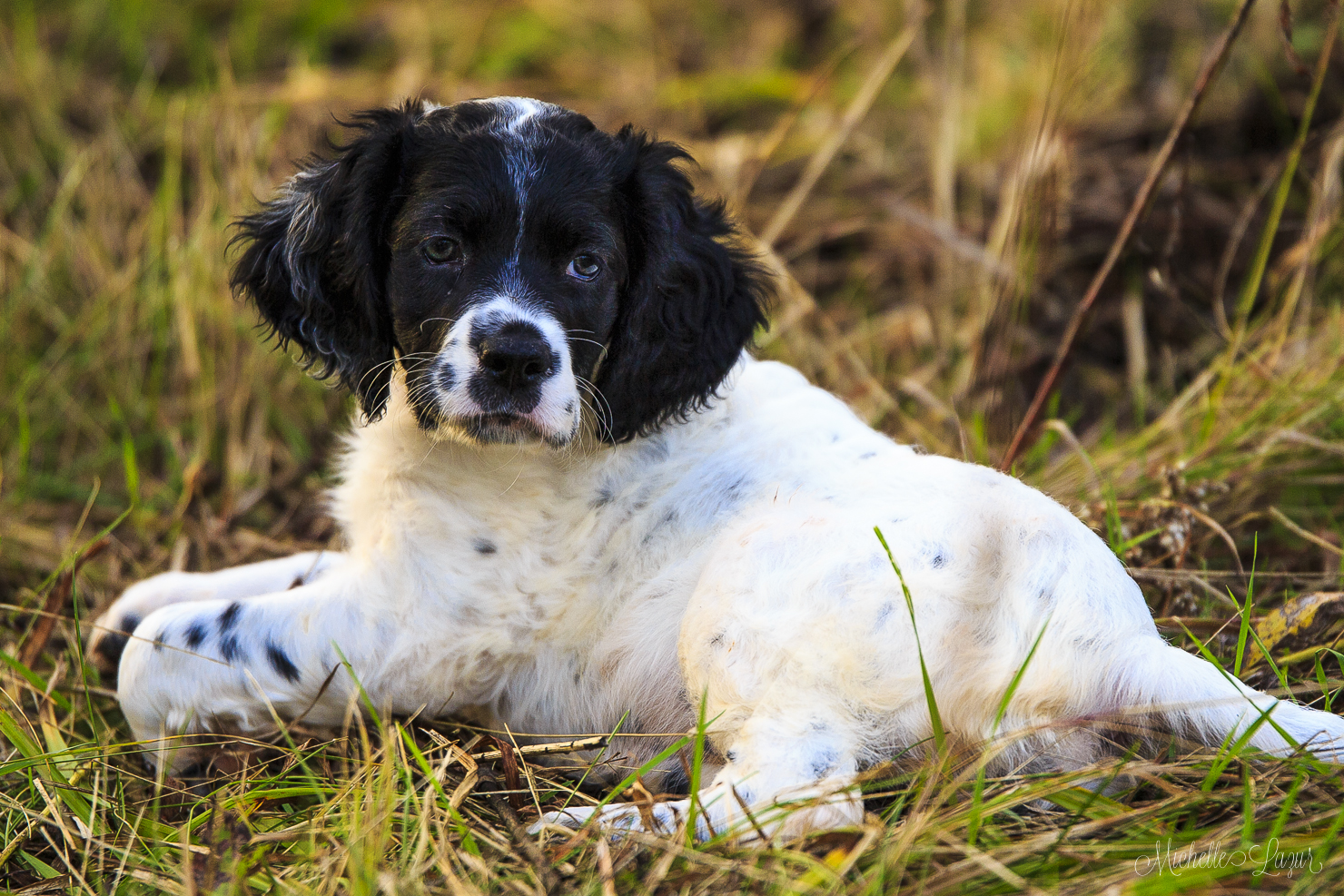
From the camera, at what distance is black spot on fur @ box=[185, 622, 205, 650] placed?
10.1 ft

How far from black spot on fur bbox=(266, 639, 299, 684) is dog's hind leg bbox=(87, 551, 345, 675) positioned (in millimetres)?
506

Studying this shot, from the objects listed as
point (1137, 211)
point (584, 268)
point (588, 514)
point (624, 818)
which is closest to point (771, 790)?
point (624, 818)

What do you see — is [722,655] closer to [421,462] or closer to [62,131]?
[421,462]

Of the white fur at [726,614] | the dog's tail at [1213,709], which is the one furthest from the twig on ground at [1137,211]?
the dog's tail at [1213,709]

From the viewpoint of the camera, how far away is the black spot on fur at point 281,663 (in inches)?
120

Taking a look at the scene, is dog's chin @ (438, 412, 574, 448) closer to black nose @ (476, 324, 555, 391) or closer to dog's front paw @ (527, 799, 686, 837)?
black nose @ (476, 324, 555, 391)

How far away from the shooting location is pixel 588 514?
313cm

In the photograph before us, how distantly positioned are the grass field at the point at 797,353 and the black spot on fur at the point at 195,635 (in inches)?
12.9

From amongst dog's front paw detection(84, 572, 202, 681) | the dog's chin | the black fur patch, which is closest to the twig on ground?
the dog's chin

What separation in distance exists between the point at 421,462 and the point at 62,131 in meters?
4.28

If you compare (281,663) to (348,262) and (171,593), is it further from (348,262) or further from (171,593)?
(348,262)

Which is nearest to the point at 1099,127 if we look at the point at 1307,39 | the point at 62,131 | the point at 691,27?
the point at 1307,39

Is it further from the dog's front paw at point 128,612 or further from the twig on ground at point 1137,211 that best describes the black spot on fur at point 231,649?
the twig on ground at point 1137,211

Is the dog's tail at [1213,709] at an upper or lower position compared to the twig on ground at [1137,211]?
lower
